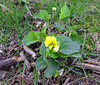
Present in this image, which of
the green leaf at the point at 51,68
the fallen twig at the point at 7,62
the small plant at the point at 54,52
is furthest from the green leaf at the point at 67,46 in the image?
the fallen twig at the point at 7,62

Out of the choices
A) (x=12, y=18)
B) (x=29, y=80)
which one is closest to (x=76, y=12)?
(x=12, y=18)

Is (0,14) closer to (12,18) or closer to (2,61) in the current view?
(12,18)

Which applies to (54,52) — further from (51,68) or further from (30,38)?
(30,38)

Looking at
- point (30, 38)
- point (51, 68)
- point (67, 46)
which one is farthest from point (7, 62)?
point (67, 46)

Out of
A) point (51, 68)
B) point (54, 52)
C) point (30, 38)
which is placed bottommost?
point (51, 68)

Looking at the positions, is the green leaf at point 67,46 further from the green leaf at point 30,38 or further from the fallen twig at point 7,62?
the fallen twig at point 7,62

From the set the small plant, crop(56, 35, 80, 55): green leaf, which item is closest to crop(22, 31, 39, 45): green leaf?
the small plant

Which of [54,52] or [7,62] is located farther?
[7,62]

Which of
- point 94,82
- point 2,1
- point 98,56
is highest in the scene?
point 2,1

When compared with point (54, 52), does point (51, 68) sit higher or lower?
lower
